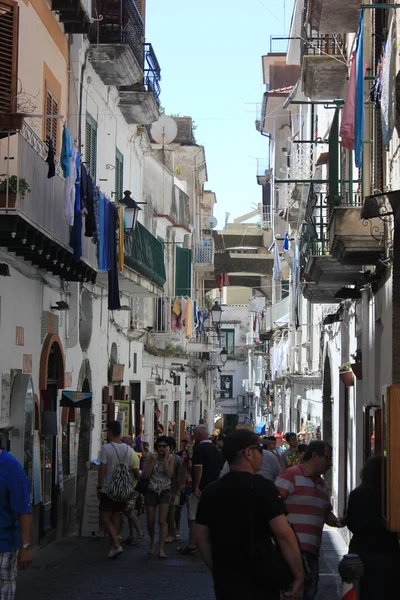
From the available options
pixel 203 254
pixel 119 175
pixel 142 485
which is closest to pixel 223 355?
pixel 203 254

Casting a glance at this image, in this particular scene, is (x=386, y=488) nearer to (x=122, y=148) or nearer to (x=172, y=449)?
(x=172, y=449)

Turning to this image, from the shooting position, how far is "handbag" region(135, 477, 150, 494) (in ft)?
49.0

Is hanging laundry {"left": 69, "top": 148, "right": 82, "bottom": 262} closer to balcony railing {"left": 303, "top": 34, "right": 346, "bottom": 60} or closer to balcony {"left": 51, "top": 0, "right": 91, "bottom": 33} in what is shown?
balcony {"left": 51, "top": 0, "right": 91, "bottom": 33}

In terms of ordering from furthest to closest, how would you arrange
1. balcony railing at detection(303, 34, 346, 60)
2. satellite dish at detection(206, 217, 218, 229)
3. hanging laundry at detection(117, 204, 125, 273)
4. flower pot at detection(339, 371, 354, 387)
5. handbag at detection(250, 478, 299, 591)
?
1. satellite dish at detection(206, 217, 218, 229)
2. hanging laundry at detection(117, 204, 125, 273)
3. balcony railing at detection(303, 34, 346, 60)
4. flower pot at detection(339, 371, 354, 387)
5. handbag at detection(250, 478, 299, 591)

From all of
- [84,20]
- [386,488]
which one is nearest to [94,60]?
[84,20]

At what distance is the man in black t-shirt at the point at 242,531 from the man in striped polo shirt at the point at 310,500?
2418mm

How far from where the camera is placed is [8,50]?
12852 mm

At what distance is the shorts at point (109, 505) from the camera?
13856 millimetres

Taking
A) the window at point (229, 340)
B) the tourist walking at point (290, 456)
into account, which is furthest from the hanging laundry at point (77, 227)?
the window at point (229, 340)

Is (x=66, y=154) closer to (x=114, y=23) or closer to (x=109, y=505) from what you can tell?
(x=109, y=505)

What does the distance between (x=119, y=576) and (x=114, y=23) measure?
11.4 metres

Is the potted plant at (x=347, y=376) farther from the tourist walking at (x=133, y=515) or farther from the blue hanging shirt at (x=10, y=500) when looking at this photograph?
the blue hanging shirt at (x=10, y=500)

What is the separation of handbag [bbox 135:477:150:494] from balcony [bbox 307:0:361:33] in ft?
22.0

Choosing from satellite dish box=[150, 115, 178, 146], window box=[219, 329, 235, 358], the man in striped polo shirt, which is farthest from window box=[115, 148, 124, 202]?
window box=[219, 329, 235, 358]
